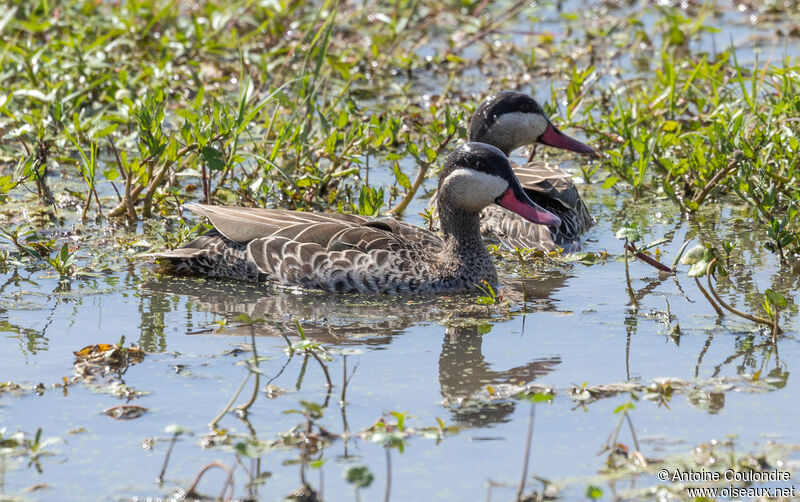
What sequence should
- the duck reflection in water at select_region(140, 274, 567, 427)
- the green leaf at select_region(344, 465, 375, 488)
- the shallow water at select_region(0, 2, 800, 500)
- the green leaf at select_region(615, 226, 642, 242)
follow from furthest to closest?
the green leaf at select_region(615, 226, 642, 242) → the duck reflection in water at select_region(140, 274, 567, 427) → the shallow water at select_region(0, 2, 800, 500) → the green leaf at select_region(344, 465, 375, 488)

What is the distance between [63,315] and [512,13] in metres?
8.16

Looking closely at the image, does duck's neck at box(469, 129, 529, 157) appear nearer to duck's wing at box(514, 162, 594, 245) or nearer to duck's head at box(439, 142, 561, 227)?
duck's wing at box(514, 162, 594, 245)

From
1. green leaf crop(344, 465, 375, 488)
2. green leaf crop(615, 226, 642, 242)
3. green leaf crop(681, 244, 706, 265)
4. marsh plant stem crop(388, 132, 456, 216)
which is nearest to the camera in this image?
green leaf crop(344, 465, 375, 488)

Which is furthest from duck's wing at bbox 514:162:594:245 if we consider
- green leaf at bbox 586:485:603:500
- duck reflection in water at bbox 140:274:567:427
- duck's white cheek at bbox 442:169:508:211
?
green leaf at bbox 586:485:603:500

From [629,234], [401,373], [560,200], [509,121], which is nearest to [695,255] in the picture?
[629,234]

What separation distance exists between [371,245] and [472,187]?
0.74 meters

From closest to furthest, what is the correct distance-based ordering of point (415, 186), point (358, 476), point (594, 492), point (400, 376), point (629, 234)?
point (358, 476), point (594, 492), point (400, 376), point (629, 234), point (415, 186)

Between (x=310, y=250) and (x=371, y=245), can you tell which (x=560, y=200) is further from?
(x=310, y=250)

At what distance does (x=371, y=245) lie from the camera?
7.56m

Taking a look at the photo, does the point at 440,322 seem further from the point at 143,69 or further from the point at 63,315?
the point at 143,69

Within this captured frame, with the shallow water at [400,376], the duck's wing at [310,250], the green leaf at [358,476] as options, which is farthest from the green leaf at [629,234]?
the green leaf at [358,476]

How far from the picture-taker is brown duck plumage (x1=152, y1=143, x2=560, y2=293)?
7527mm

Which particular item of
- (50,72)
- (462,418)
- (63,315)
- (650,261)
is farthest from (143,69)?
(462,418)

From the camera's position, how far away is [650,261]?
721 cm
